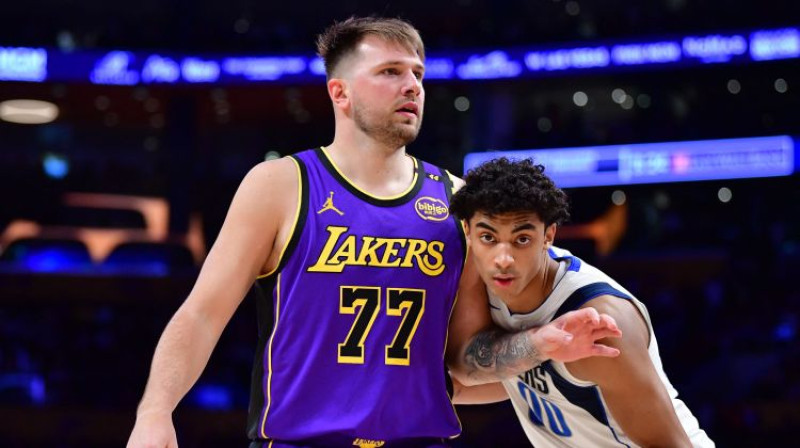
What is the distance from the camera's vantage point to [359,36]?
3.88 meters

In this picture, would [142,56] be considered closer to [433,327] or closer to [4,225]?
[4,225]

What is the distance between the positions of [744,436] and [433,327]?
7.84 metres

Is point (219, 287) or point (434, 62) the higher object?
point (434, 62)

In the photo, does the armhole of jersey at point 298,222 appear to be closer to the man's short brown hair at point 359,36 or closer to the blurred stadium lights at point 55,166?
the man's short brown hair at point 359,36

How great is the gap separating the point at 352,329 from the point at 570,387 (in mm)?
842

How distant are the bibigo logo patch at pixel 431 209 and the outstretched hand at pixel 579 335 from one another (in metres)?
0.66

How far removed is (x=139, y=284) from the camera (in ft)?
46.2

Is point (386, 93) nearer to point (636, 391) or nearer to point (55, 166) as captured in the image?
point (636, 391)

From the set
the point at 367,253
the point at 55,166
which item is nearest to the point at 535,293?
the point at 367,253

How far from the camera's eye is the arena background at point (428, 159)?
39.9ft

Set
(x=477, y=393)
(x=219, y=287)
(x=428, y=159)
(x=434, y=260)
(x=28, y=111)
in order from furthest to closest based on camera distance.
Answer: (x=28, y=111), (x=428, y=159), (x=477, y=393), (x=434, y=260), (x=219, y=287)

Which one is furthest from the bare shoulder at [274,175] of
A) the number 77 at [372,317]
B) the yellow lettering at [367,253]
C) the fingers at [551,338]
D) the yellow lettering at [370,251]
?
the fingers at [551,338]

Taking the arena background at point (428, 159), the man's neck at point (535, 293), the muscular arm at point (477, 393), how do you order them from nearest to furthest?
the man's neck at point (535, 293) → the muscular arm at point (477, 393) → the arena background at point (428, 159)

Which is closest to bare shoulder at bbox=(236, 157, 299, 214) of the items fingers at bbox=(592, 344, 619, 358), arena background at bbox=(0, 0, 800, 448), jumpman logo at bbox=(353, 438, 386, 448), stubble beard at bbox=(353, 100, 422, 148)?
stubble beard at bbox=(353, 100, 422, 148)
